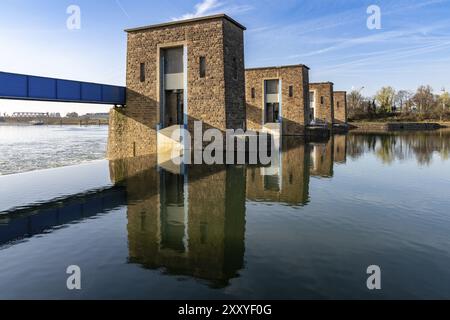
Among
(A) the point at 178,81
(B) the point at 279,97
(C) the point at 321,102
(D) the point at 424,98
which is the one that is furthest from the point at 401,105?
(A) the point at 178,81

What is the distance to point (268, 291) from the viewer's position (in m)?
4.24

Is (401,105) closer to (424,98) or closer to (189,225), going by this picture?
(424,98)

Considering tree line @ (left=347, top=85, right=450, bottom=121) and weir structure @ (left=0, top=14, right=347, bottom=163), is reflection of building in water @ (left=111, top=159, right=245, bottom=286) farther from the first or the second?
tree line @ (left=347, top=85, right=450, bottom=121)

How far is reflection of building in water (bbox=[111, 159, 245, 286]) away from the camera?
5.11m

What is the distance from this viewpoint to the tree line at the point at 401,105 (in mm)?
74625

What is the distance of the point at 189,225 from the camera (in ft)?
23.0

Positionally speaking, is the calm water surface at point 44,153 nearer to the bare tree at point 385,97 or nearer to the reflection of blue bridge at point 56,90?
the reflection of blue bridge at point 56,90

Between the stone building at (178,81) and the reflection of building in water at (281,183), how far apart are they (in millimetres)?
6232

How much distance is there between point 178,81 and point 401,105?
3918 inches

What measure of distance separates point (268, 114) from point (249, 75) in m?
4.80

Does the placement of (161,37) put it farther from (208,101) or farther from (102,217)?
(102,217)
